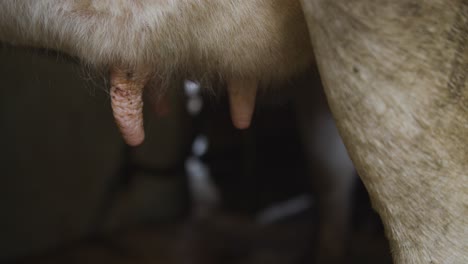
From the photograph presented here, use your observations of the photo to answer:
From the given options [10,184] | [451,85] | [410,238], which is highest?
[451,85]

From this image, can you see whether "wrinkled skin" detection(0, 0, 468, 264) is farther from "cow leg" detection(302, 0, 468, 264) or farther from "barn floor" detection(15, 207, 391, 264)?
"barn floor" detection(15, 207, 391, 264)

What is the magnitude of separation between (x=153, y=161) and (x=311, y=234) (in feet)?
1.66

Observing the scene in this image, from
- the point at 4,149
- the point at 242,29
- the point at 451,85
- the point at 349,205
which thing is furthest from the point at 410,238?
the point at 4,149

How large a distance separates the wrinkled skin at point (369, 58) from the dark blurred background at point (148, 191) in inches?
25.7

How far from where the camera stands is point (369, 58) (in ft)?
1.51

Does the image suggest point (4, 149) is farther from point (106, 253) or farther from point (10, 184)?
point (106, 253)

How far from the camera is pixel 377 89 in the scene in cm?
46

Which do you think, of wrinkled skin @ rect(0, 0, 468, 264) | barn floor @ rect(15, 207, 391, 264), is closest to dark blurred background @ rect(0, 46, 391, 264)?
barn floor @ rect(15, 207, 391, 264)

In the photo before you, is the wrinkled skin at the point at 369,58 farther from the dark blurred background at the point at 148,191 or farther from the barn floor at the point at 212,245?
the barn floor at the point at 212,245

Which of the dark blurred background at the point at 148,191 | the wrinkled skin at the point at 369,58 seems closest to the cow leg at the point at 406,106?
the wrinkled skin at the point at 369,58

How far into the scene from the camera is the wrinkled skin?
454 millimetres

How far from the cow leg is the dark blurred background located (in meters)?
0.74

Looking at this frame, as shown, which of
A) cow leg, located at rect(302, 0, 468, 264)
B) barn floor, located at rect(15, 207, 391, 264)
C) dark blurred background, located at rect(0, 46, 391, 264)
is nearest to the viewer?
cow leg, located at rect(302, 0, 468, 264)

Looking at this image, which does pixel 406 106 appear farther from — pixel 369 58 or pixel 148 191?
pixel 148 191
